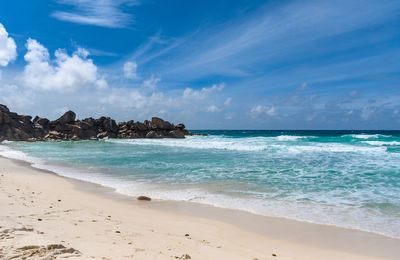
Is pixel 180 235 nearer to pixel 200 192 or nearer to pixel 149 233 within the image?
pixel 149 233

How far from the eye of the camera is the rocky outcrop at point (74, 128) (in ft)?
146

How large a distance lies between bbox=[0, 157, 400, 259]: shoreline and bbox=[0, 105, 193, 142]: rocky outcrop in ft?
149

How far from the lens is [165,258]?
3.43 m

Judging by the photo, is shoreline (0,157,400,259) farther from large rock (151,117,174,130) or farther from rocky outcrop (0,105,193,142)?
large rock (151,117,174,130)

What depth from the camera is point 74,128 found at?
5228 cm

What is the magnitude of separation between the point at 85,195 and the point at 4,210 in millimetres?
2943

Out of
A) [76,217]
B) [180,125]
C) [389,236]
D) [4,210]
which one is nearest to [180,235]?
[76,217]

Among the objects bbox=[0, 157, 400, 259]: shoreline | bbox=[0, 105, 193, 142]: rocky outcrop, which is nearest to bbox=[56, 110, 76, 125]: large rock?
bbox=[0, 105, 193, 142]: rocky outcrop

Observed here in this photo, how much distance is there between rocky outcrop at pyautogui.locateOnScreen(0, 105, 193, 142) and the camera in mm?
44562

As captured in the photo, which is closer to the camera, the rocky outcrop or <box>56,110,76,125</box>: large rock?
the rocky outcrop

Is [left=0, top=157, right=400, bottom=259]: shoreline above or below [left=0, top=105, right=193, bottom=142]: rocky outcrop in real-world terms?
below

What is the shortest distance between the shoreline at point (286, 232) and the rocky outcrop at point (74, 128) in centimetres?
4555

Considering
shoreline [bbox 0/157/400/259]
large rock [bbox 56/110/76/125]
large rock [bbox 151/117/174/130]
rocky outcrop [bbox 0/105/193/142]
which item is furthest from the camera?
large rock [bbox 151/117/174/130]

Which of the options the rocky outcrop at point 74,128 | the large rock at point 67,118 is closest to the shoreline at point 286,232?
the rocky outcrop at point 74,128
